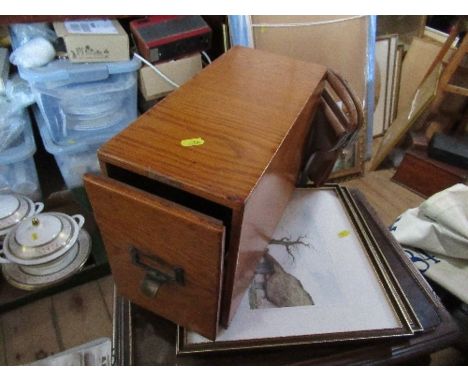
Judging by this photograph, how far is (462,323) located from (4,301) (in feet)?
3.65

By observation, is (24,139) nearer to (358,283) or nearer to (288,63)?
(288,63)

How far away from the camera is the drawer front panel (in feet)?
1.35

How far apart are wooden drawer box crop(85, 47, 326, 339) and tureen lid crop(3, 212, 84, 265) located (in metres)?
0.43

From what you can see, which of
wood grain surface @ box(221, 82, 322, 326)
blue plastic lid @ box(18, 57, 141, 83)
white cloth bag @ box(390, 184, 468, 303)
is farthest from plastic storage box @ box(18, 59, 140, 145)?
white cloth bag @ box(390, 184, 468, 303)

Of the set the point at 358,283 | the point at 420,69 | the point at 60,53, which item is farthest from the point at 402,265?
the point at 420,69

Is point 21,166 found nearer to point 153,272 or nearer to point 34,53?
point 34,53

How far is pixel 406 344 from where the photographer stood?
1.99ft

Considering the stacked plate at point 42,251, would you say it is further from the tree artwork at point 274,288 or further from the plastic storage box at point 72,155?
the tree artwork at point 274,288

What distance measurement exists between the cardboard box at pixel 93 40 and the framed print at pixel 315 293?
64 cm

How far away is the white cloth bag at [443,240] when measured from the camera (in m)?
0.76

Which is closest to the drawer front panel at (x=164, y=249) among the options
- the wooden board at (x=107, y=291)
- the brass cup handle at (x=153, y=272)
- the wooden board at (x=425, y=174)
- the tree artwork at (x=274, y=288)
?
the brass cup handle at (x=153, y=272)

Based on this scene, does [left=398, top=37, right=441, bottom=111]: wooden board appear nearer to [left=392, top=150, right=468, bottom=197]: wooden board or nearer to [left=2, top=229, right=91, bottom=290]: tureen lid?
[left=392, top=150, right=468, bottom=197]: wooden board

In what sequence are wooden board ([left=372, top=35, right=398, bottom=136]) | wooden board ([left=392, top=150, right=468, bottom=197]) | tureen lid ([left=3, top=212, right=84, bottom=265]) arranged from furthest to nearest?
wooden board ([left=372, top=35, right=398, bottom=136])
wooden board ([left=392, top=150, right=468, bottom=197])
tureen lid ([left=3, top=212, right=84, bottom=265])

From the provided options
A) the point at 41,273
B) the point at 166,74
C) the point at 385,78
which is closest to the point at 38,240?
the point at 41,273
